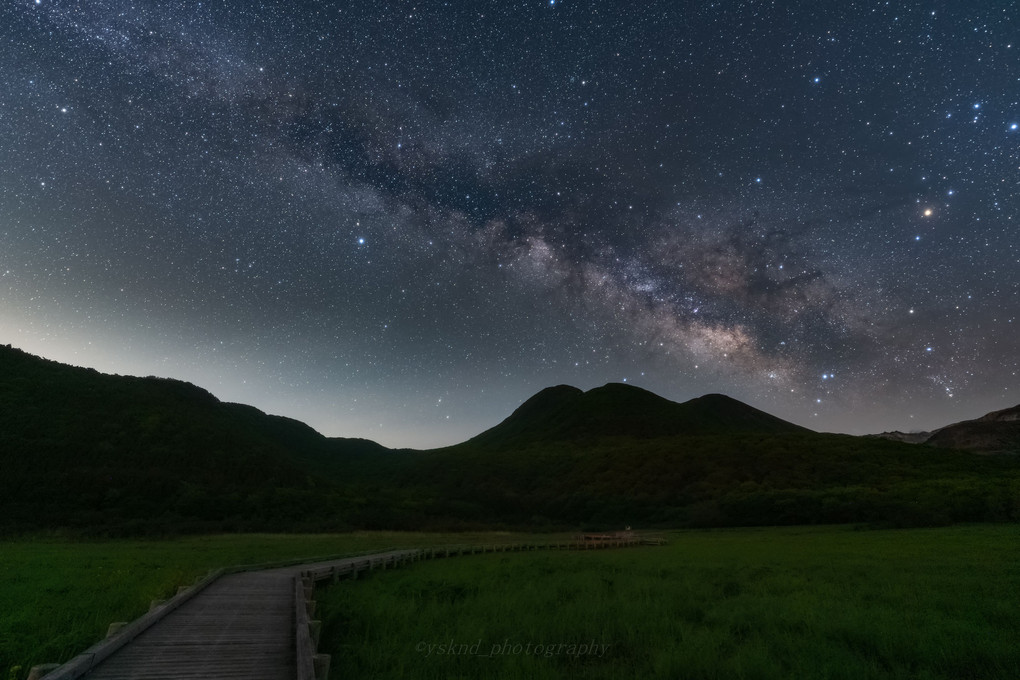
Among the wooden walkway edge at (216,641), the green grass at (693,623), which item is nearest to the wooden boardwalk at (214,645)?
the wooden walkway edge at (216,641)

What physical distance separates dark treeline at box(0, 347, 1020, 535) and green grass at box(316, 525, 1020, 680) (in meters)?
40.3

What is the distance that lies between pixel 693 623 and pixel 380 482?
131751mm

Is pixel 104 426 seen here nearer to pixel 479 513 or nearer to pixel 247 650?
pixel 479 513

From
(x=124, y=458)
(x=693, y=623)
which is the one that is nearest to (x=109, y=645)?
(x=693, y=623)

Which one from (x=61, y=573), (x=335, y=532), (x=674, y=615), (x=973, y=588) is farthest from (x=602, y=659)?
(x=335, y=532)

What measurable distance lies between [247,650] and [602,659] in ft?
23.0

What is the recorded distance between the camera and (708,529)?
69875mm

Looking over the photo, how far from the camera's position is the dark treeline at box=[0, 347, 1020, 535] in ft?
194

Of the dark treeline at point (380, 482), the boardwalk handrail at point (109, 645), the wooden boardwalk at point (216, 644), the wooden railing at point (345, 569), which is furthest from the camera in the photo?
the dark treeline at point (380, 482)

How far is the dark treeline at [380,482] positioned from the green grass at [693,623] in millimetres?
40259

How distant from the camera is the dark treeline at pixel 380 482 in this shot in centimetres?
5903

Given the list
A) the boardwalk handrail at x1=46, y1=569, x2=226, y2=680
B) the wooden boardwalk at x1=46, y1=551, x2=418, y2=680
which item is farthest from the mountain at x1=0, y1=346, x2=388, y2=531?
the boardwalk handrail at x1=46, y1=569, x2=226, y2=680

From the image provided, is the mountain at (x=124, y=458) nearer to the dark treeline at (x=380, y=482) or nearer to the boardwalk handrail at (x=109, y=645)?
the dark treeline at (x=380, y=482)

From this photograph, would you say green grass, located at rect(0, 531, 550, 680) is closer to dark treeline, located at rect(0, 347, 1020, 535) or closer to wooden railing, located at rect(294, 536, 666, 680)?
wooden railing, located at rect(294, 536, 666, 680)
